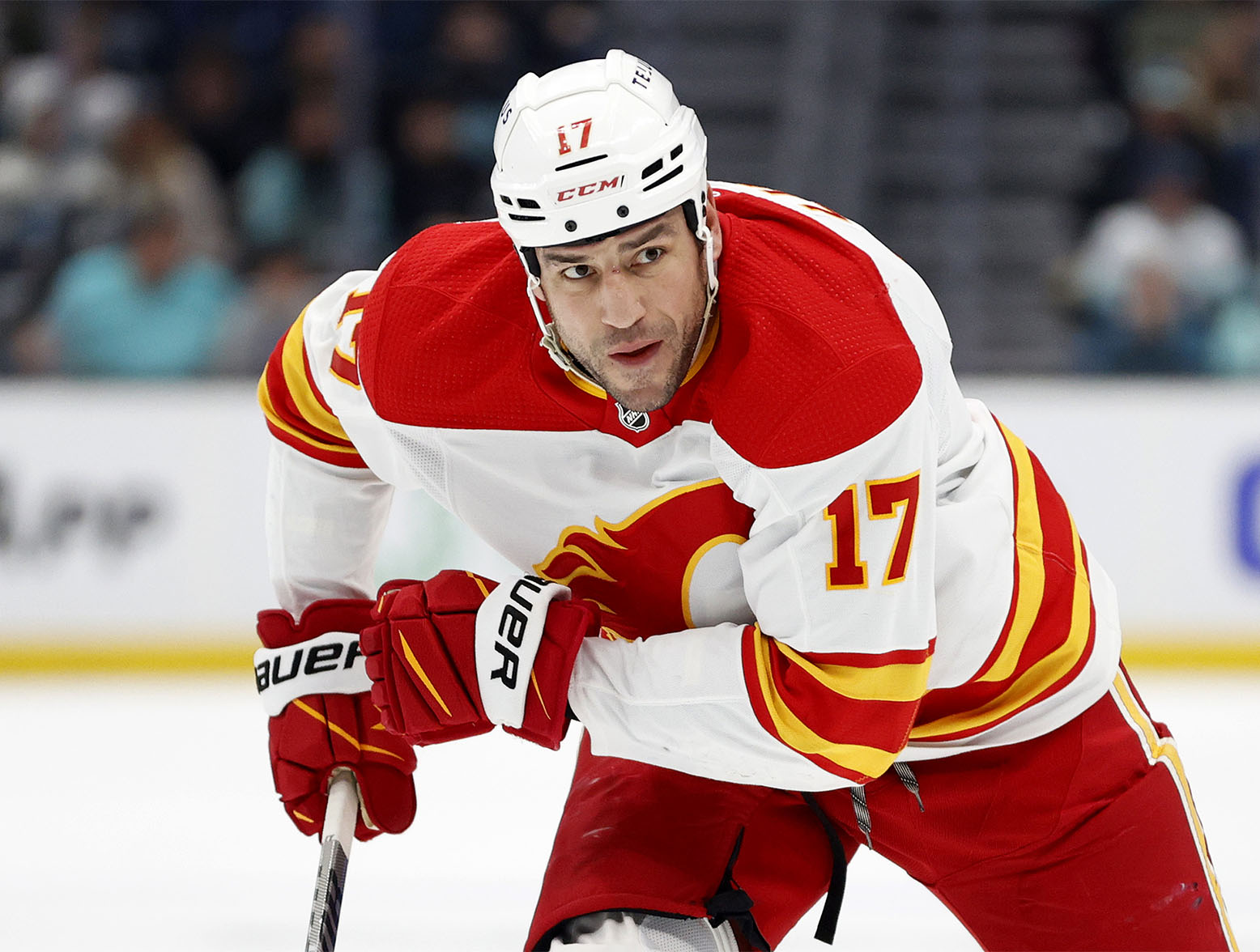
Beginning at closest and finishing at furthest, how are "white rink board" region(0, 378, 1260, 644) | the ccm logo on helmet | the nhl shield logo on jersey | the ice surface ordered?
the ccm logo on helmet → the nhl shield logo on jersey → the ice surface → "white rink board" region(0, 378, 1260, 644)

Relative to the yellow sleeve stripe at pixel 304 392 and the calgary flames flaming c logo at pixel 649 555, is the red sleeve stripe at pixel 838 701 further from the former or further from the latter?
the yellow sleeve stripe at pixel 304 392

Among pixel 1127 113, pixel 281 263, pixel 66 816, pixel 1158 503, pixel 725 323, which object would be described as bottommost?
pixel 66 816

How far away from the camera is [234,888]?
9.41ft

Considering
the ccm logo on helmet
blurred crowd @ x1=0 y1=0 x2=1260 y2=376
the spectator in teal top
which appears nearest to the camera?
the ccm logo on helmet

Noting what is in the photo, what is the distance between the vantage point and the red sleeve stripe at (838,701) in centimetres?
166

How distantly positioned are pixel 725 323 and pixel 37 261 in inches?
153

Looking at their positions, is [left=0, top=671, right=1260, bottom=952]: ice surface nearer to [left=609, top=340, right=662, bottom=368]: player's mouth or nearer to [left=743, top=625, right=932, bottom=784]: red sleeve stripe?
[left=743, top=625, right=932, bottom=784]: red sleeve stripe

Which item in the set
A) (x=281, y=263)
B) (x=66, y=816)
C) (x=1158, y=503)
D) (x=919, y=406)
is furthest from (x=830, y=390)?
(x=281, y=263)

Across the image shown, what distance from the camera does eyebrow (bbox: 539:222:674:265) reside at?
1651 millimetres

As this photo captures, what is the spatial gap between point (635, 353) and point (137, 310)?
3503mm

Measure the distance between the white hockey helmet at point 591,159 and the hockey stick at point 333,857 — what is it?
0.84 meters

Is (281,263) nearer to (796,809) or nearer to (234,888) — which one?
(234,888)

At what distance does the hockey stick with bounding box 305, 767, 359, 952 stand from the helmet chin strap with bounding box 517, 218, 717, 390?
28.9 inches

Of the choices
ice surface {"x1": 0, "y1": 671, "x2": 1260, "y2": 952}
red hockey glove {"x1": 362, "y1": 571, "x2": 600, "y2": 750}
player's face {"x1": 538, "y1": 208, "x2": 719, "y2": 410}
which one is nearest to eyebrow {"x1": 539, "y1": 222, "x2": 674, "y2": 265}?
player's face {"x1": 538, "y1": 208, "x2": 719, "y2": 410}
